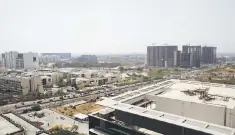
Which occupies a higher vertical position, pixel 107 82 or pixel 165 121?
pixel 165 121

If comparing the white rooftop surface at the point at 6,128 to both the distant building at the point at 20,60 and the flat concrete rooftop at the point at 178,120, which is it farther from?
the distant building at the point at 20,60

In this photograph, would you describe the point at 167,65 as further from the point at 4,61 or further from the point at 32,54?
the point at 4,61

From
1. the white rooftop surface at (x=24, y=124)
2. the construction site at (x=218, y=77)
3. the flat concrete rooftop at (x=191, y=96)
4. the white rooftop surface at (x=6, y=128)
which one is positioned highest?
the flat concrete rooftop at (x=191, y=96)

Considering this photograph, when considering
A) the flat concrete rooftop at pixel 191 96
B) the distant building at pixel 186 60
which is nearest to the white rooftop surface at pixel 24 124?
the flat concrete rooftop at pixel 191 96

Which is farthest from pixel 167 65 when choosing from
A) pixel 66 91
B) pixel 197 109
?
pixel 197 109

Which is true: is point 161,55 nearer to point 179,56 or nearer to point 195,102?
point 179,56

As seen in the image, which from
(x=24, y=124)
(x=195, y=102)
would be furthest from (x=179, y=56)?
(x=195, y=102)
